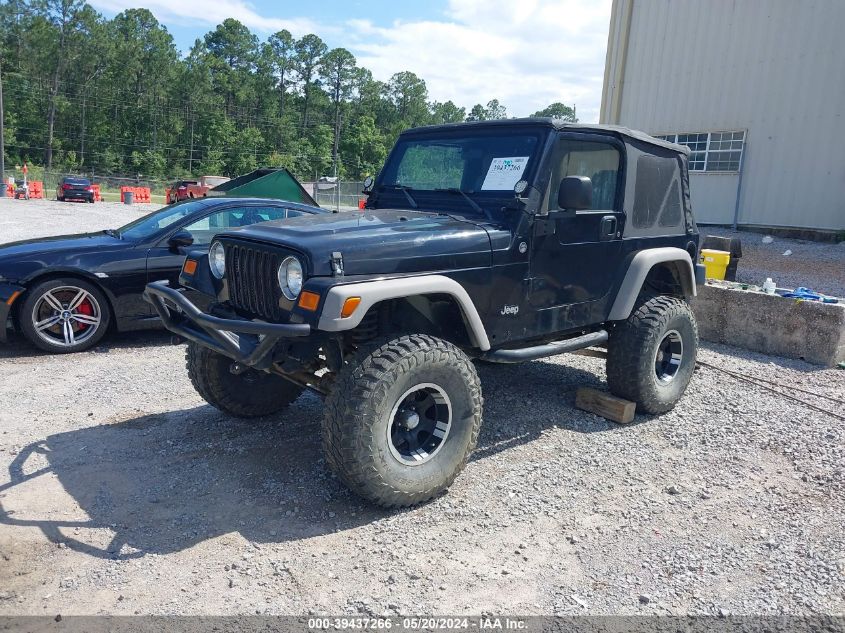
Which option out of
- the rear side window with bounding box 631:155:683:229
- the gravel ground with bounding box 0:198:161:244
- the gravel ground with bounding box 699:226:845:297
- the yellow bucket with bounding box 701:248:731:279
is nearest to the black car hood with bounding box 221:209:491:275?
the rear side window with bounding box 631:155:683:229

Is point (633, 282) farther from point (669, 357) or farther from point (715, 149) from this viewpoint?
point (715, 149)

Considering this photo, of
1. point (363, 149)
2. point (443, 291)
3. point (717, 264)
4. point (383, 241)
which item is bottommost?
point (443, 291)

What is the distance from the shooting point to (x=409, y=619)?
2816 mm

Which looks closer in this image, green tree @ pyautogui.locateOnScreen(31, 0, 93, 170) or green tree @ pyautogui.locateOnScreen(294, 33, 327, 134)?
green tree @ pyautogui.locateOnScreen(31, 0, 93, 170)

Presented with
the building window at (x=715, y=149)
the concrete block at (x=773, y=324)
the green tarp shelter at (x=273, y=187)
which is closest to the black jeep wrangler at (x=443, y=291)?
the concrete block at (x=773, y=324)

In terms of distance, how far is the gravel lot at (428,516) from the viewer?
299 centimetres

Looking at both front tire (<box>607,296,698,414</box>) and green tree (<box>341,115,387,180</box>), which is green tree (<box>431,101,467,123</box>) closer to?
green tree (<box>341,115,387,180</box>)

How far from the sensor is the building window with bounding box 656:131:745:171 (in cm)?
1859

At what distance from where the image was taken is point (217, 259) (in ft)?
13.6

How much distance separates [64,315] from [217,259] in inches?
125

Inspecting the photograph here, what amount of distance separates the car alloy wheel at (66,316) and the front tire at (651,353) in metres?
4.88

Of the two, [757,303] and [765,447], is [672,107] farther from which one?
[765,447]

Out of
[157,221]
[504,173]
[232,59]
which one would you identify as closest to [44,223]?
[157,221]

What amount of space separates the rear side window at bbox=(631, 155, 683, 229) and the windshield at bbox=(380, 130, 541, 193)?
1.14m
